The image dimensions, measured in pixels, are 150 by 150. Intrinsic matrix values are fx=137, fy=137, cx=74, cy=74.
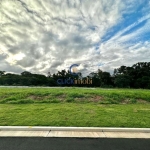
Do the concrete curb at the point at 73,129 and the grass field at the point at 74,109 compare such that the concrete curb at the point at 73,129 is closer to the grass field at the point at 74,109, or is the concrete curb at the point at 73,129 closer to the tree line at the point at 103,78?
the grass field at the point at 74,109

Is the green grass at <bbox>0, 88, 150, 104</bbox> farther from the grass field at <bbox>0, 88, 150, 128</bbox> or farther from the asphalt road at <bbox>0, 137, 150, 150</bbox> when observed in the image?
the asphalt road at <bbox>0, 137, 150, 150</bbox>

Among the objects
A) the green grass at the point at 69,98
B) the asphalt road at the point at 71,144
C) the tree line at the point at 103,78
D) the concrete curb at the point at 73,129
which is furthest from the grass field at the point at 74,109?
the tree line at the point at 103,78

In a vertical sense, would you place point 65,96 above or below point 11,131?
above

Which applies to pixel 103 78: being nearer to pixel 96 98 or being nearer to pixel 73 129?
pixel 96 98

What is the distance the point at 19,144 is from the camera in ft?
9.86

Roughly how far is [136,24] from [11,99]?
9442mm

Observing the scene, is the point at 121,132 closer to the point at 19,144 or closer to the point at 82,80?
the point at 19,144

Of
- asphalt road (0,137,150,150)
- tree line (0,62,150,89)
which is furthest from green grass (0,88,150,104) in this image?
tree line (0,62,150,89)

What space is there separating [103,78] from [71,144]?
36.4 meters

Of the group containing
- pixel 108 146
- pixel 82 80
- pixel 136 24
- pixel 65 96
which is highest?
pixel 136 24

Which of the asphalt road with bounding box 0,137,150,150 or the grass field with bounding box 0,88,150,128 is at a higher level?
the grass field with bounding box 0,88,150,128

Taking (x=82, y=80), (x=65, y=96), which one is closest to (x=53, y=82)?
(x=82, y=80)

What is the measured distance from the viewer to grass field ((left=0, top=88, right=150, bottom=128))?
14.7ft

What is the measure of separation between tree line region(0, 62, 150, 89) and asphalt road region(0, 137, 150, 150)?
88.3 feet
